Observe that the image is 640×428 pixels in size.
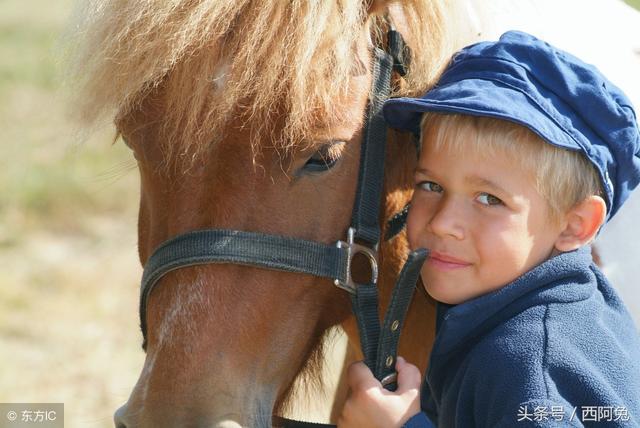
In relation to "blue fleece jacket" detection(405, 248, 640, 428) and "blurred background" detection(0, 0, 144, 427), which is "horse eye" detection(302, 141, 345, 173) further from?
"blurred background" detection(0, 0, 144, 427)

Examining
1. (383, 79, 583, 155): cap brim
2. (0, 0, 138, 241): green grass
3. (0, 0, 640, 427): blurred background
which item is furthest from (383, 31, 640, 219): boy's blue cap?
(0, 0, 138, 241): green grass

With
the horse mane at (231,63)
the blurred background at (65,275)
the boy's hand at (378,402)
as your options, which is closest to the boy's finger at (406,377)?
the boy's hand at (378,402)

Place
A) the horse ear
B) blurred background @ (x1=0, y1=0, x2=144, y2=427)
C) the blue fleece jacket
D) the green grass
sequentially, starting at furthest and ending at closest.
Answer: the green grass → blurred background @ (x1=0, y1=0, x2=144, y2=427) → the horse ear → the blue fleece jacket

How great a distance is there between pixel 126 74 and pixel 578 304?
109cm

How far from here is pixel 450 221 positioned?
5.98 feet

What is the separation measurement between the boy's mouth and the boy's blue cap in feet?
1.02

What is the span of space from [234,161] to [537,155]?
629 millimetres

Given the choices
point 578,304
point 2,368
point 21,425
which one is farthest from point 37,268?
point 578,304

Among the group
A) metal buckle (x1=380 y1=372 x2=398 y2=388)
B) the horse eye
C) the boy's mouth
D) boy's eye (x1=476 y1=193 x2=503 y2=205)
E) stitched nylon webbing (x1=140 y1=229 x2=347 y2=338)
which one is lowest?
metal buckle (x1=380 y1=372 x2=398 y2=388)

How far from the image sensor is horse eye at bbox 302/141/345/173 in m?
1.89

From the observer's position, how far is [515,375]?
1693 millimetres

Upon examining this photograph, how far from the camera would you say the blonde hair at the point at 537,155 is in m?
1.78

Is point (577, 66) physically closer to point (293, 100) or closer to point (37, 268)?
point (293, 100)

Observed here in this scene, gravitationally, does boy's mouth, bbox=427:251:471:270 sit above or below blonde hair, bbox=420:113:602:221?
below
